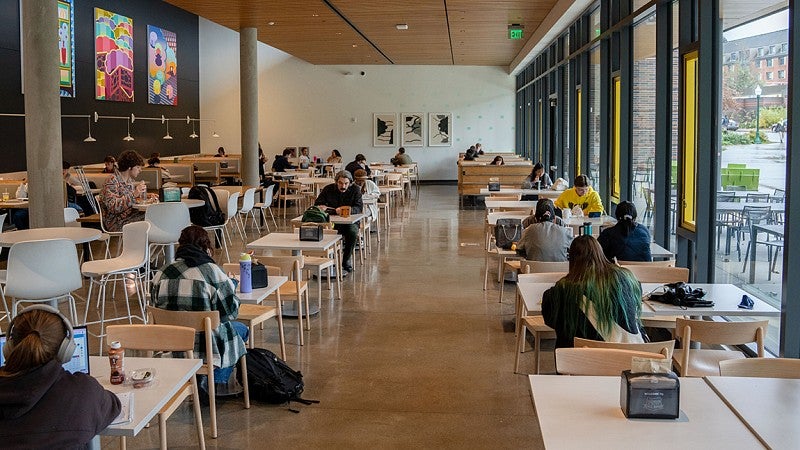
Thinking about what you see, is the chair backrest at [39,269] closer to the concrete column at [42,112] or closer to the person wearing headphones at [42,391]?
the concrete column at [42,112]

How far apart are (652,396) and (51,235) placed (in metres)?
5.35

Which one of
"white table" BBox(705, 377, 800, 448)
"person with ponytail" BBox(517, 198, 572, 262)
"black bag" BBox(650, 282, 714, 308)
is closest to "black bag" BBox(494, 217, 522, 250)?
"person with ponytail" BBox(517, 198, 572, 262)

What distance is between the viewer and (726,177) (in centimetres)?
664

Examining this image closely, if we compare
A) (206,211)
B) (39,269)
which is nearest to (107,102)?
(206,211)

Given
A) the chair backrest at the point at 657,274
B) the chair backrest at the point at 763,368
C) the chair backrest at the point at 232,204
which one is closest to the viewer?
the chair backrest at the point at 763,368

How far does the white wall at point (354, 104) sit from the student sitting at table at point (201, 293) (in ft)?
69.9

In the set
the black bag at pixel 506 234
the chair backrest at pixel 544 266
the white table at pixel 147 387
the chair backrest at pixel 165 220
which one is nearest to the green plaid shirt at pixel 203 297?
the white table at pixel 147 387

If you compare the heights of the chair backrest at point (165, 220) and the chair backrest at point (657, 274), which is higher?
the chair backrest at point (165, 220)

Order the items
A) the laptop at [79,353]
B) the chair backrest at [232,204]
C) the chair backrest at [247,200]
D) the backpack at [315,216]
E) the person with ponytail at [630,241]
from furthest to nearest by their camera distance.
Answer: the chair backrest at [247,200]
the chair backrest at [232,204]
the backpack at [315,216]
the person with ponytail at [630,241]
the laptop at [79,353]

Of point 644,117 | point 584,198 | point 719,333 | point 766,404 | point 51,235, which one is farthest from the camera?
point 584,198

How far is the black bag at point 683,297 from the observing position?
4.80 metres

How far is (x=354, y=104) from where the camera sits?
25859 millimetres

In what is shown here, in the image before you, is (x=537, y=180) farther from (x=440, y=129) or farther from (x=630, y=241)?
(x=440, y=129)

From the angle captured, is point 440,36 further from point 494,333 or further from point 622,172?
point 494,333
